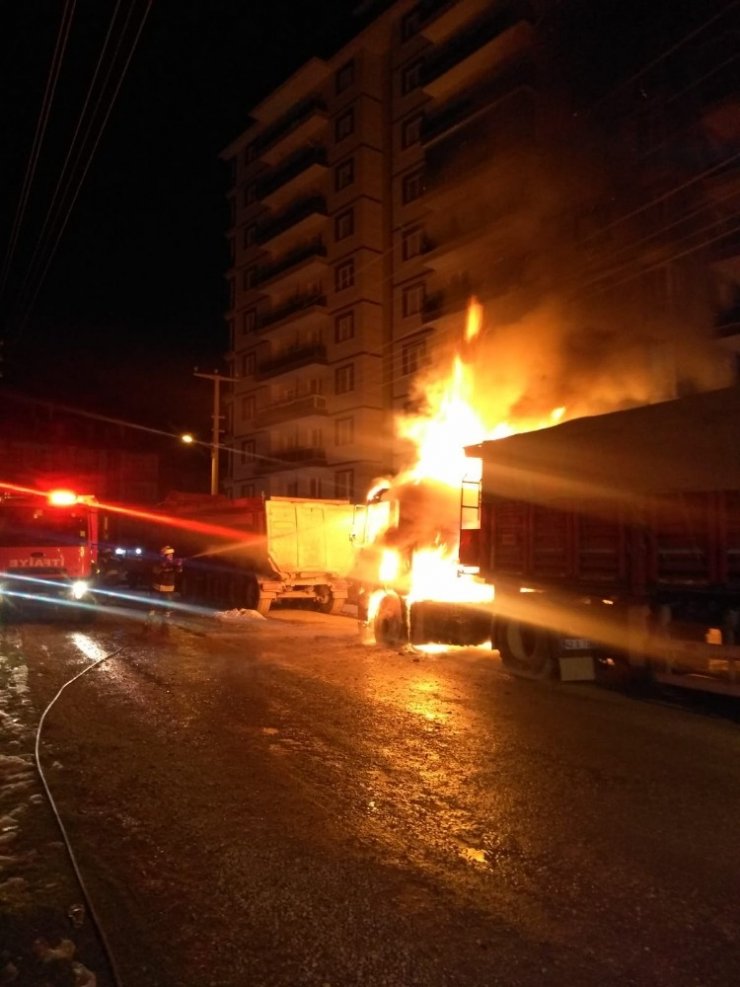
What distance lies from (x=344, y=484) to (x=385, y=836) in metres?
33.3

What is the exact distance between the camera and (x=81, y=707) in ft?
24.4

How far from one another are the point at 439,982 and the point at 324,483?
118 ft

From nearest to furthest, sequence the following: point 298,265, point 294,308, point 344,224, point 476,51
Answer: point 476,51 → point 344,224 → point 298,265 → point 294,308

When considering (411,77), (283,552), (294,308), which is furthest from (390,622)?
(411,77)

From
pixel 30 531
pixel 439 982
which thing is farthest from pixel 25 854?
pixel 30 531

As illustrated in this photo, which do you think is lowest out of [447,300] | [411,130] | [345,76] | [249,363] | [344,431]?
[344,431]

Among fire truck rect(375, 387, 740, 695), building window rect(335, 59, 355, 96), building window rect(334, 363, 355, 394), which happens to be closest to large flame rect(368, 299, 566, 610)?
fire truck rect(375, 387, 740, 695)

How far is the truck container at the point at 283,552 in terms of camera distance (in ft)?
59.6

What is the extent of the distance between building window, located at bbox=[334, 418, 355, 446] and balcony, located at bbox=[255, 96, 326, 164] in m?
16.2

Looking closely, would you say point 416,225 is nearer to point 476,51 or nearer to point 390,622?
point 476,51

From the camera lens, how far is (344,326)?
38.8m

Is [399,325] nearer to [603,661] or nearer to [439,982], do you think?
[603,661]

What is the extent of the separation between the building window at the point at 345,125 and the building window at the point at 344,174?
1380mm

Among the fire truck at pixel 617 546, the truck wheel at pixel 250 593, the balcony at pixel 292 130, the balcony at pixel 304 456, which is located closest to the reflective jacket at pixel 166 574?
the truck wheel at pixel 250 593
